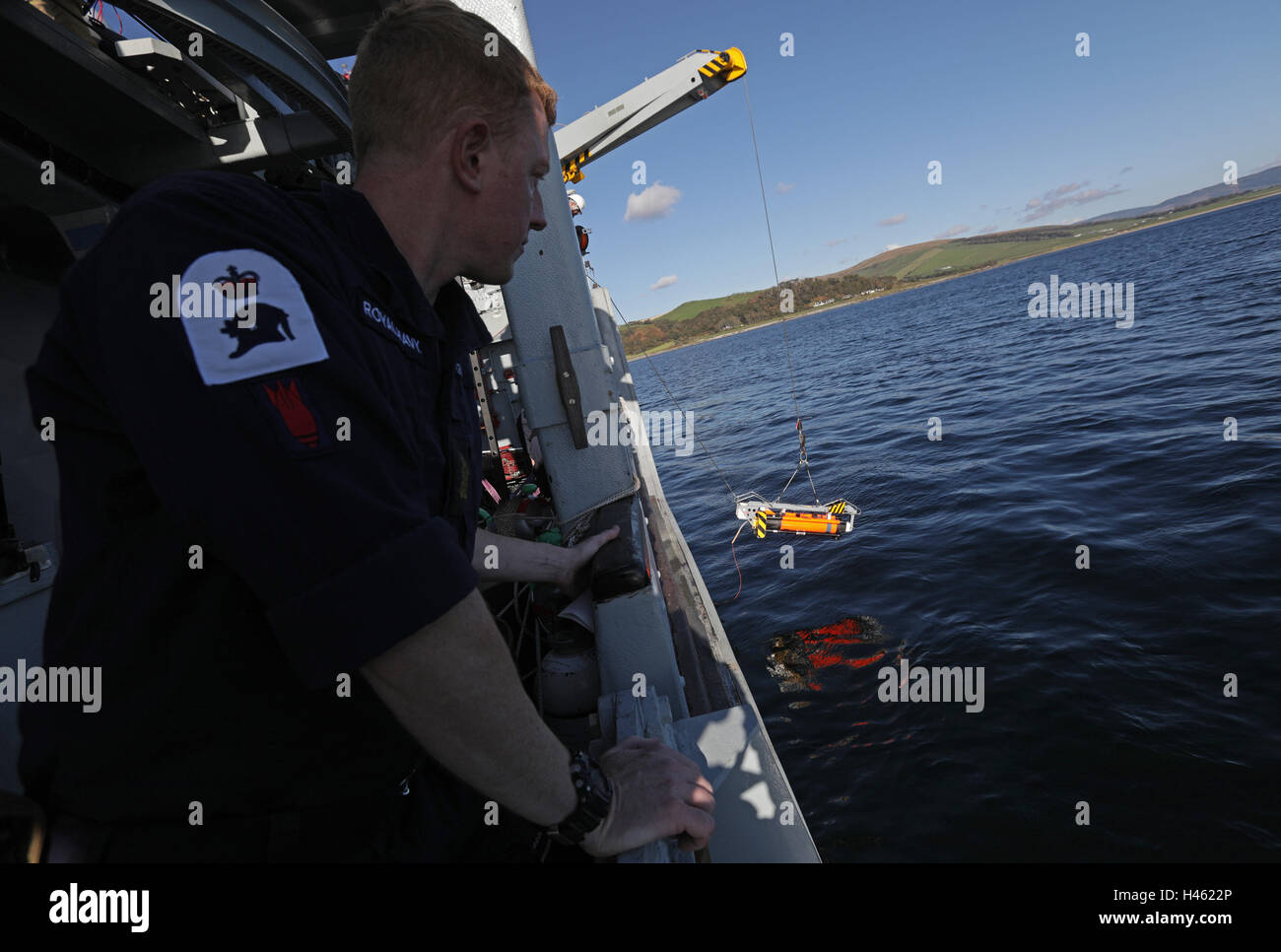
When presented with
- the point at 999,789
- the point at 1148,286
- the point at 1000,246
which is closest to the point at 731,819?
the point at 999,789

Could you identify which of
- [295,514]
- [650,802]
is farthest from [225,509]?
[650,802]

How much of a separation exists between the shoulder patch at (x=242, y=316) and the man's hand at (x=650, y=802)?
1126mm

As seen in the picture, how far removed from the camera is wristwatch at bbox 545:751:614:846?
4.00 feet

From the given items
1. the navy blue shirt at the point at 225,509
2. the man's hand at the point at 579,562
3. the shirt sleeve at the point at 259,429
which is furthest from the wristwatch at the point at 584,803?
the man's hand at the point at 579,562

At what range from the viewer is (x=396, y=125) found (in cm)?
125

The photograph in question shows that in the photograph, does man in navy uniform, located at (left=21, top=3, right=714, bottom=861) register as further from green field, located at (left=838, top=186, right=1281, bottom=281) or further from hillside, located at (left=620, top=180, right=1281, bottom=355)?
green field, located at (left=838, top=186, right=1281, bottom=281)

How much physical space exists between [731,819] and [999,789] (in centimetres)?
492

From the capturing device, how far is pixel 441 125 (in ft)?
4.06

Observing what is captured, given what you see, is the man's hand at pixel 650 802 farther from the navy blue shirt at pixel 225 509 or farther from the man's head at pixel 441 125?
the man's head at pixel 441 125

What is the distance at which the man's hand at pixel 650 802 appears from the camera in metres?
1.31

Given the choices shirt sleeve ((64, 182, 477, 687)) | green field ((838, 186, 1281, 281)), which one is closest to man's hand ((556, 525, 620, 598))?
shirt sleeve ((64, 182, 477, 687))

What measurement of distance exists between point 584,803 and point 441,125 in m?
1.49

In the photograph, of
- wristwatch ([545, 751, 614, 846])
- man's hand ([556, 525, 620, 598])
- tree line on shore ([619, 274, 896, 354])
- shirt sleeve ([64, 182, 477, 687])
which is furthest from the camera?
tree line on shore ([619, 274, 896, 354])
